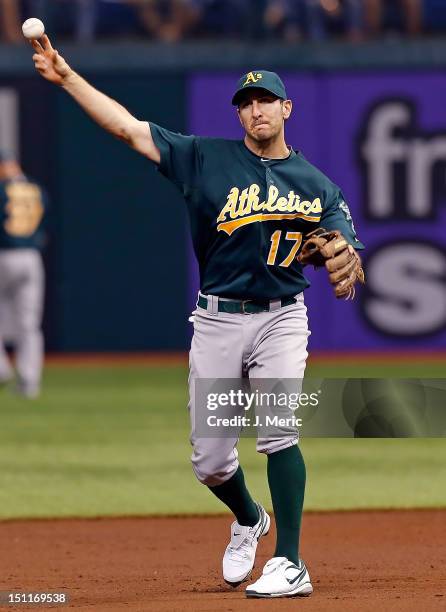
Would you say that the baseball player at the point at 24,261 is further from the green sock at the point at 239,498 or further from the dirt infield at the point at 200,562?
the green sock at the point at 239,498

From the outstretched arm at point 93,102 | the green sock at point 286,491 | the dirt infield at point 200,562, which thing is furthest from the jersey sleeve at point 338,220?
the dirt infield at point 200,562

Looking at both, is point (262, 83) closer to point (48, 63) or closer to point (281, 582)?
point (48, 63)

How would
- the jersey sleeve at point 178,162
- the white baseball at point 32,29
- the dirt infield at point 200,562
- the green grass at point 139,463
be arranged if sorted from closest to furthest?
→ the white baseball at point 32,29
the dirt infield at point 200,562
the jersey sleeve at point 178,162
the green grass at point 139,463

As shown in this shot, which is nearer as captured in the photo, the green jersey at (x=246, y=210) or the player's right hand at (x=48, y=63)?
the player's right hand at (x=48, y=63)

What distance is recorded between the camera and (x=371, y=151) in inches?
715

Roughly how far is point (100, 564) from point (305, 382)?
1.41 m

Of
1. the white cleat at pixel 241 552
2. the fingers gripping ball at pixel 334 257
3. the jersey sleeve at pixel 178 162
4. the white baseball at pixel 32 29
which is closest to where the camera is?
the white baseball at pixel 32 29

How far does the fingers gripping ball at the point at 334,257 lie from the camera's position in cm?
592

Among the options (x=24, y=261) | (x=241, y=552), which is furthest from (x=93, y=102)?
(x=24, y=261)

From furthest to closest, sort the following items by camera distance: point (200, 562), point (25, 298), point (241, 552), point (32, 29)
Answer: point (25, 298), point (200, 562), point (241, 552), point (32, 29)

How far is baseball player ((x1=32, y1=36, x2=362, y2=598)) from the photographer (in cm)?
596

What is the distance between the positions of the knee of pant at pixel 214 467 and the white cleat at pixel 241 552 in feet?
0.99

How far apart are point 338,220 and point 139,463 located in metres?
4.76

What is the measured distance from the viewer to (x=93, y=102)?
588 centimetres
